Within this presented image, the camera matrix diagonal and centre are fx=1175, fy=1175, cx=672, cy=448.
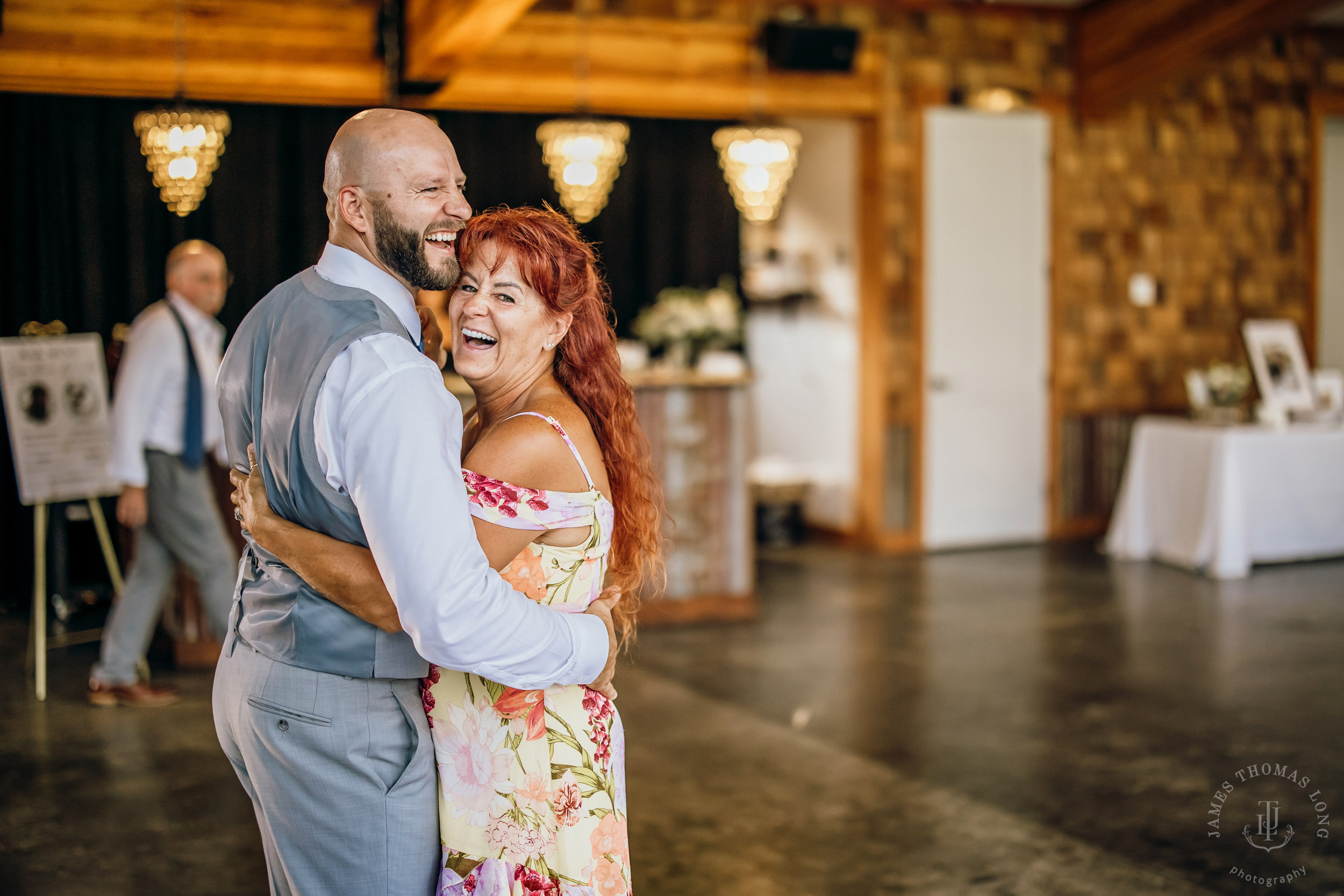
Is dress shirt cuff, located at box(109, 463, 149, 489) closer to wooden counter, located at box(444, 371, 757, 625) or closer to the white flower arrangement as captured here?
wooden counter, located at box(444, 371, 757, 625)

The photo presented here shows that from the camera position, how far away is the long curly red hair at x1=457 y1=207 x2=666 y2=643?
69.1 inches

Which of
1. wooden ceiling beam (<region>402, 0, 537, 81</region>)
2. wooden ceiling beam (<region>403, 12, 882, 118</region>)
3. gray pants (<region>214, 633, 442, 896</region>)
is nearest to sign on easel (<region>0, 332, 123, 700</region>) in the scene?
wooden ceiling beam (<region>402, 0, 537, 81</region>)

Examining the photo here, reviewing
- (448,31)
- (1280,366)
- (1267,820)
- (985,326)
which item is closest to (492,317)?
(1267,820)

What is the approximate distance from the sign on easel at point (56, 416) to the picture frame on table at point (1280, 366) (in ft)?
22.4

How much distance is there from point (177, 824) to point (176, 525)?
1.57 meters

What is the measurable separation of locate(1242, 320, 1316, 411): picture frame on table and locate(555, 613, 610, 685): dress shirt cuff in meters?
7.12

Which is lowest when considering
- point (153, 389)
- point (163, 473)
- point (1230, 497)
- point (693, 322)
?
point (1230, 497)

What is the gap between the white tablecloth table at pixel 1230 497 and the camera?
706cm

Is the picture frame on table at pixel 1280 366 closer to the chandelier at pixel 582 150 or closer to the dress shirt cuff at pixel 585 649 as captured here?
the chandelier at pixel 582 150

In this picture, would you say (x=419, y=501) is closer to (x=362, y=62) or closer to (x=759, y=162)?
(x=759, y=162)

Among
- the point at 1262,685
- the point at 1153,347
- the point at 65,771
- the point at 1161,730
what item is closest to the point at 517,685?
the point at 65,771

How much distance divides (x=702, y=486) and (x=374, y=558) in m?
4.57

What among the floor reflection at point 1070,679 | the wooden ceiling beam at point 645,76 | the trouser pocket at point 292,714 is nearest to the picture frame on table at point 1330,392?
the floor reflection at point 1070,679

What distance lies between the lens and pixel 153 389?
185 inches
